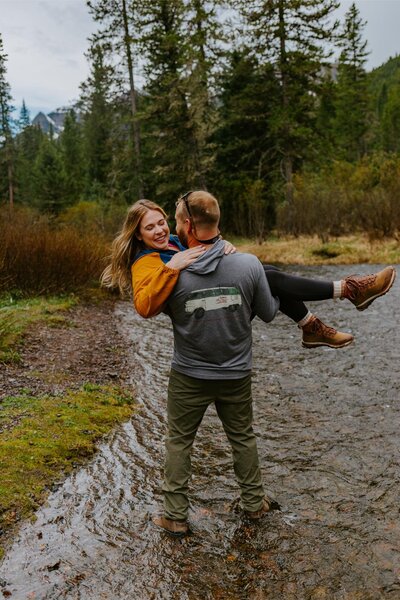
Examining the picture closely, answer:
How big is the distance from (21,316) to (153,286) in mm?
6303

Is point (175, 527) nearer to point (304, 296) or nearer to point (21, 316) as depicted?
point (304, 296)

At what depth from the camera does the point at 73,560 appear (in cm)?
285

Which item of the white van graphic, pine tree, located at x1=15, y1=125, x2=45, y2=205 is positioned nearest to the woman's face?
the white van graphic

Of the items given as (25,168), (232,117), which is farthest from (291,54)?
(25,168)

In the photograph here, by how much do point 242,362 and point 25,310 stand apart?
22.8 ft

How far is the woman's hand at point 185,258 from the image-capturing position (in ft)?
8.71

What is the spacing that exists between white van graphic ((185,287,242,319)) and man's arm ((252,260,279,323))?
15cm

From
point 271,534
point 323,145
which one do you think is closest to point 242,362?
point 271,534

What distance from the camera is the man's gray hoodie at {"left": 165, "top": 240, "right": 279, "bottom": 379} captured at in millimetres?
2709

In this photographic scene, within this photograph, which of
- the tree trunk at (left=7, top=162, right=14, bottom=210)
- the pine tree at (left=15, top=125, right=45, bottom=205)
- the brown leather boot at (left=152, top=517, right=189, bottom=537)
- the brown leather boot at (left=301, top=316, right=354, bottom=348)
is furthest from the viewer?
the pine tree at (left=15, top=125, right=45, bottom=205)

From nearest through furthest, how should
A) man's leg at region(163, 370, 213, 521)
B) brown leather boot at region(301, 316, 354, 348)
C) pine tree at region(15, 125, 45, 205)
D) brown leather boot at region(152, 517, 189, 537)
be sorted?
man's leg at region(163, 370, 213, 521) < brown leather boot at region(152, 517, 189, 537) < brown leather boot at region(301, 316, 354, 348) < pine tree at region(15, 125, 45, 205)

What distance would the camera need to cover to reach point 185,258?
267cm

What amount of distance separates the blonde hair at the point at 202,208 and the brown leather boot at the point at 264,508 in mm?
1900

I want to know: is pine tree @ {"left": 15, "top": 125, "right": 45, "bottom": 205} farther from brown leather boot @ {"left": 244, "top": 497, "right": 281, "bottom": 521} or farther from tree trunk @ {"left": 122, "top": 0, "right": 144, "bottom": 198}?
brown leather boot @ {"left": 244, "top": 497, "right": 281, "bottom": 521}
